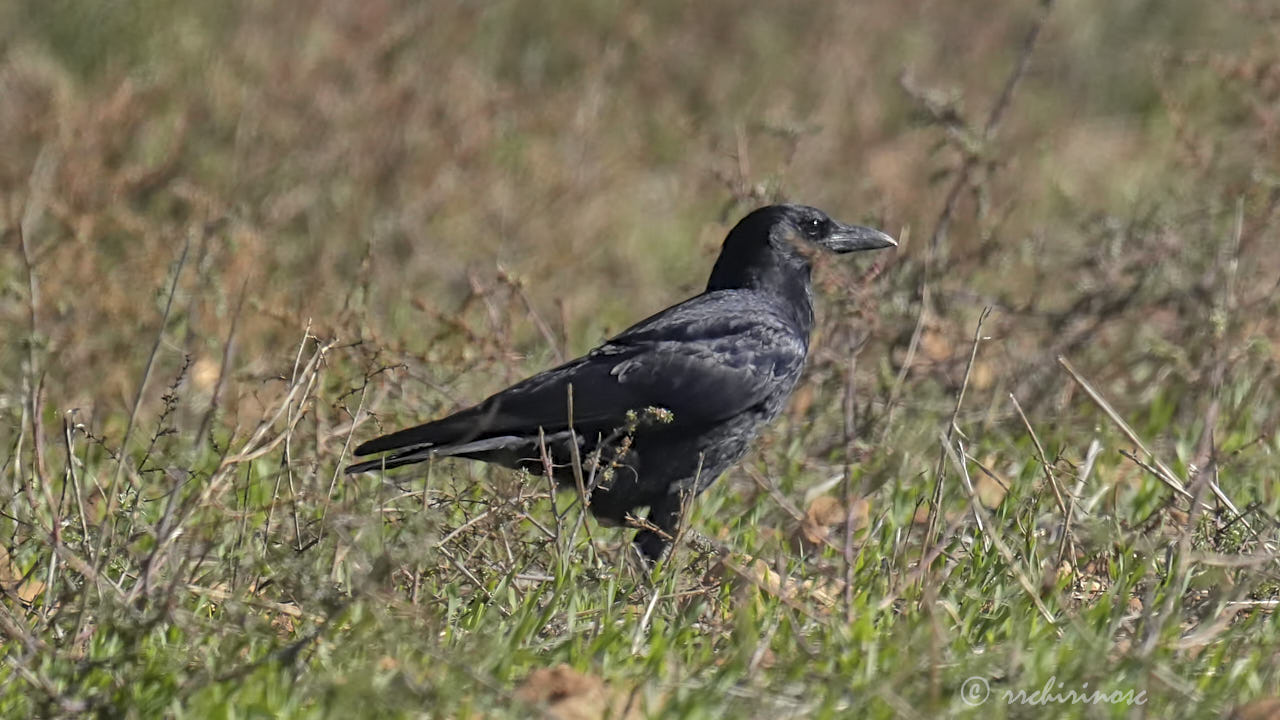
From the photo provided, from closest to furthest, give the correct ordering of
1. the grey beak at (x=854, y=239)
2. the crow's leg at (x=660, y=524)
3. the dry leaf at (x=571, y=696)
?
the dry leaf at (x=571, y=696), the crow's leg at (x=660, y=524), the grey beak at (x=854, y=239)

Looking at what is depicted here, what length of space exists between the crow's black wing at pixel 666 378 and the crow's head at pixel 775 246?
35cm

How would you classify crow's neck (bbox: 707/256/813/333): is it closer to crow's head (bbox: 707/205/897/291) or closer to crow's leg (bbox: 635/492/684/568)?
crow's head (bbox: 707/205/897/291)

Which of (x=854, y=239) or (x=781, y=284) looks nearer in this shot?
(x=781, y=284)

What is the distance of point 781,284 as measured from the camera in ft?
17.6

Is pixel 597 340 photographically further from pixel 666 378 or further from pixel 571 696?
pixel 571 696

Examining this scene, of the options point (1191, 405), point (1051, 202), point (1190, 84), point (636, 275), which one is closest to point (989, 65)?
point (1190, 84)

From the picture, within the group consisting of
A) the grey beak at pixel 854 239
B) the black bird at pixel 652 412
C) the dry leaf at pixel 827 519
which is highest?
the grey beak at pixel 854 239

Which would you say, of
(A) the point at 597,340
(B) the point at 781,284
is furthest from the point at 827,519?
(A) the point at 597,340

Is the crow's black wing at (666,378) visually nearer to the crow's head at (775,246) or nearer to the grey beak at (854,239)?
the crow's head at (775,246)

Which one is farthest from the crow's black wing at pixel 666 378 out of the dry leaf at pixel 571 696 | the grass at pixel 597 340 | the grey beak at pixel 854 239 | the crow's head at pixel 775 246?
the dry leaf at pixel 571 696

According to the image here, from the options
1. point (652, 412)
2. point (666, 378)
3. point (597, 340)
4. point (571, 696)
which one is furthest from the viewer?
point (597, 340)

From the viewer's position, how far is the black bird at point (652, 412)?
4.55 meters

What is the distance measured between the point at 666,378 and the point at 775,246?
82cm

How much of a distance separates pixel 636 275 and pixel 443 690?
5587 mm
